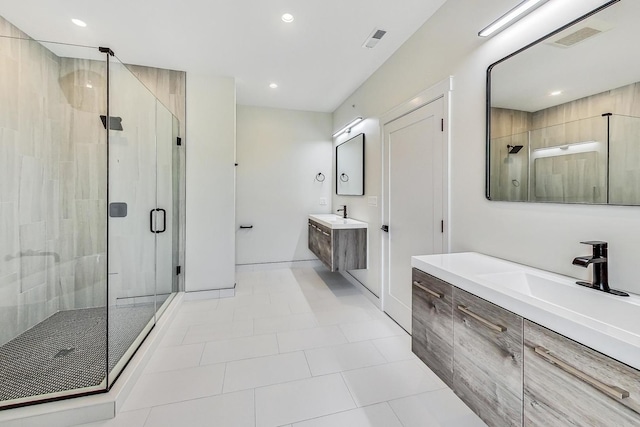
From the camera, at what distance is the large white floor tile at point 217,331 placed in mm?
2396

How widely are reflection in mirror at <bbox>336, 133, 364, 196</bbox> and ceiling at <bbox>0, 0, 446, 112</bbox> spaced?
2.79 feet

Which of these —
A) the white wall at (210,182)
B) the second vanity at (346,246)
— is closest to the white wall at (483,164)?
the second vanity at (346,246)

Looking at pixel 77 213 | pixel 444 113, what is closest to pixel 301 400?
pixel 444 113

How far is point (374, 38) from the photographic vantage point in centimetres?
244

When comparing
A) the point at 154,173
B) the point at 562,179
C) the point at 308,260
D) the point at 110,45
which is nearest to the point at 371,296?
the point at 308,260

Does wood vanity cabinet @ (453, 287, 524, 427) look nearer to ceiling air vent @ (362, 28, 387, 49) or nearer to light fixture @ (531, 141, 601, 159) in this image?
light fixture @ (531, 141, 601, 159)

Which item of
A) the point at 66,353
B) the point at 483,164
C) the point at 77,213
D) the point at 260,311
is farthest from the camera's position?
the point at 260,311

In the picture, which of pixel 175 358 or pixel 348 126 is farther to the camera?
pixel 348 126

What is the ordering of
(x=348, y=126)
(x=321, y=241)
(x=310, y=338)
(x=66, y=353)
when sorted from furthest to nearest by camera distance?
Result: (x=348, y=126) < (x=321, y=241) < (x=310, y=338) < (x=66, y=353)

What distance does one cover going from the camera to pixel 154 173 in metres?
2.85

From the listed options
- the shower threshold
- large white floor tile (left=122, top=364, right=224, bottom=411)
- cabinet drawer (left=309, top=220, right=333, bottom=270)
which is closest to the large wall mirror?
cabinet drawer (left=309, top=220, right=333, bottom=270)

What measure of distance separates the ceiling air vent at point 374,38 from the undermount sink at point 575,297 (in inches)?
85.9

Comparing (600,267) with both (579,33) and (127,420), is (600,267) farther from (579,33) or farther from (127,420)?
(127,420)

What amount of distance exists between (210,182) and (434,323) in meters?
2.96
